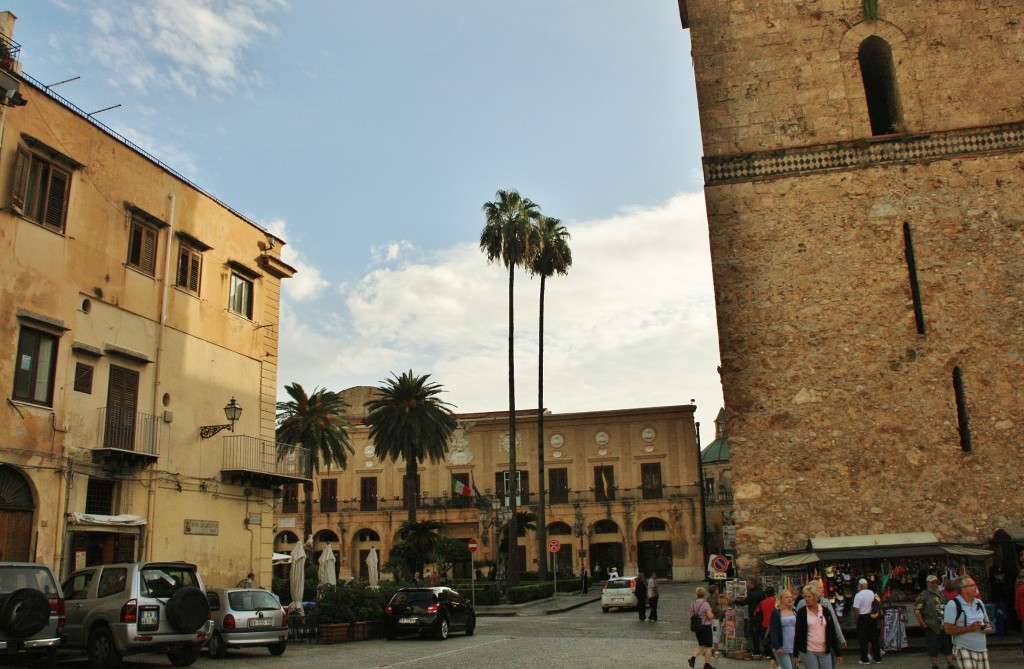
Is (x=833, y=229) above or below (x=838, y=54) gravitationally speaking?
below

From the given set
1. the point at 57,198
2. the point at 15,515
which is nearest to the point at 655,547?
the point at 15,515

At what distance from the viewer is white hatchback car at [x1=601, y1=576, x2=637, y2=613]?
29.6m

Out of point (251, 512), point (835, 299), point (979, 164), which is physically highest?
point (979, 164)

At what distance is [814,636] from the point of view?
8586mm

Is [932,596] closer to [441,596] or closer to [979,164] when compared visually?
[979,164]

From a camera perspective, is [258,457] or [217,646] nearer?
[217,646]

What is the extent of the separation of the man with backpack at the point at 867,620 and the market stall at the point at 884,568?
650mm

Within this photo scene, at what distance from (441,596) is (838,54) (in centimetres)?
1457

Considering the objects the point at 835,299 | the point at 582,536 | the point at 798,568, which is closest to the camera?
the point at 798,568

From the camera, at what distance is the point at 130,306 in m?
18.4

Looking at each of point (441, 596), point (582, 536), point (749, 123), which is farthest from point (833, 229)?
point (582, 536)

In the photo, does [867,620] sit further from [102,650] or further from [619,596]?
[619,596]

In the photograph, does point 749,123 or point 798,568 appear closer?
point 798,568

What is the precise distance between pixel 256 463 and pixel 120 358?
5.19 metres
